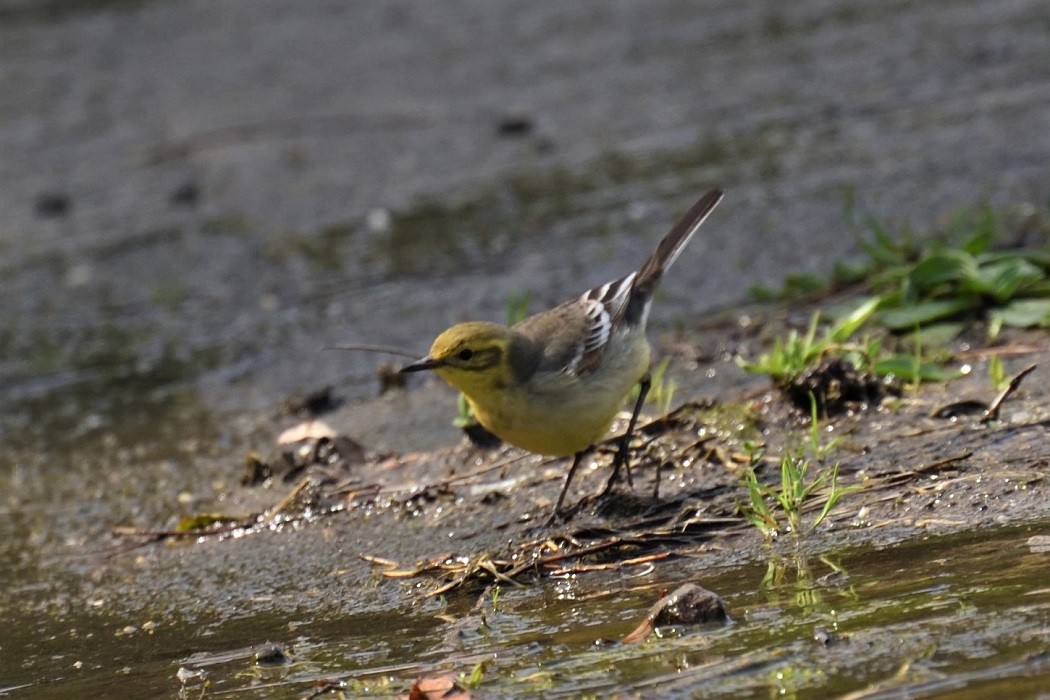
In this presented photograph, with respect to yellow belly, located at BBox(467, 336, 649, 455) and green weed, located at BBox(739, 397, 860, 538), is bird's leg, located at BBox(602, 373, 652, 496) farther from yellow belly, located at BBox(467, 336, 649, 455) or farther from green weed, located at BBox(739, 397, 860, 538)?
green weed, located at BBox(739, 397, 860, 538)

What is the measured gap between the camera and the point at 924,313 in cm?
745

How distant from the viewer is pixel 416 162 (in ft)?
44.6

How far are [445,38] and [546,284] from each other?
781 centimetres

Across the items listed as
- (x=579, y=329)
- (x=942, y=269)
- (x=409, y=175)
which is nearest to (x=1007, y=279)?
(x=942, y=269)

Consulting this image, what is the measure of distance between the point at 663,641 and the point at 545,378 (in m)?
1.84

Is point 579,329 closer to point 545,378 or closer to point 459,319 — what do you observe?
point 545,378

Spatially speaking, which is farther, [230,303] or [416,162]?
[416,162]

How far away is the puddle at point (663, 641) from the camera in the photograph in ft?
12.8

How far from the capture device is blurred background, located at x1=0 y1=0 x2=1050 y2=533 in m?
9.55

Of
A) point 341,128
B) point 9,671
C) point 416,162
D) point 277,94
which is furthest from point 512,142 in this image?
point 9,671

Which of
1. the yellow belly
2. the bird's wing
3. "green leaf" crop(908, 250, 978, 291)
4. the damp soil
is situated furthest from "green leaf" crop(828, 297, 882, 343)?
the yellow belly

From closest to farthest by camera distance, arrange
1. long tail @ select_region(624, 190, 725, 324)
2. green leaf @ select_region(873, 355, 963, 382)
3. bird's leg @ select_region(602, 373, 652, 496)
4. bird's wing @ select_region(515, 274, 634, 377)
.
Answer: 1. bird's leg @ select_region(602, 373, 652, 496)
2. bird's wing @ select_region(515, 274, 634, 377)
3. green leaf @ select_region(873, 355, 963, 382)
4. long tail @ select_region(624, 190, 725, 324)

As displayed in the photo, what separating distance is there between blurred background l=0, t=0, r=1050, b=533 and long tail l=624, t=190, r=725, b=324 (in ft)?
4.19

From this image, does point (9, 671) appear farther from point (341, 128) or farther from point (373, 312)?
point (341, 128)
